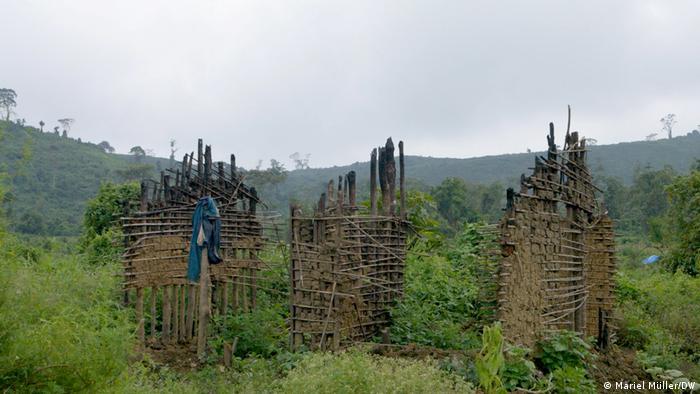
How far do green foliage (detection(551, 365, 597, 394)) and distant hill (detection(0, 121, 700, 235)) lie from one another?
516 cm

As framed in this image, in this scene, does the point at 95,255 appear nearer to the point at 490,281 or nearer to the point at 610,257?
the point at 490,281

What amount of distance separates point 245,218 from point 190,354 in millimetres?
2346

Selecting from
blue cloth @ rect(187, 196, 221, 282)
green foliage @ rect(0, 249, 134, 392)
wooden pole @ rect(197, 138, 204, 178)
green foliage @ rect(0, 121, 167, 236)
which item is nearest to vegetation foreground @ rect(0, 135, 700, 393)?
green foliage @ rect(0, 249, 134, 392)

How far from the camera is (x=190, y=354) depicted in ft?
28.9

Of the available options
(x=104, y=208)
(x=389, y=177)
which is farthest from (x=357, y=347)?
(x=104, y=208)

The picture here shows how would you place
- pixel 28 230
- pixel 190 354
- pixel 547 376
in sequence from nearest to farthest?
pixel 547 376 → pixel 190 354 → pixel 28 230

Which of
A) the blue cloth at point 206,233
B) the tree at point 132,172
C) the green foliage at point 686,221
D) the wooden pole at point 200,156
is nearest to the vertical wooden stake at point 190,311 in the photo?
the blue cloth at point 206,233

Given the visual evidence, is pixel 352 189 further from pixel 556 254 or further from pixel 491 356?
pixel 491 356

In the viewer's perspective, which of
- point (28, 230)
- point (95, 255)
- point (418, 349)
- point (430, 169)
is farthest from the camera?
point (430, 169)

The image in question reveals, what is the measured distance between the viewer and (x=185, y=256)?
9594mm

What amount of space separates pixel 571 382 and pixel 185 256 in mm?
5354

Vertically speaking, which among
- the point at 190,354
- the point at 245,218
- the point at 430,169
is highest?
the point at 430,169

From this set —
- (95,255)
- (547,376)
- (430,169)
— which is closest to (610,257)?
(547,376)

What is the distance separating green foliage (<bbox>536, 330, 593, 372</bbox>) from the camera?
7.62 meters
